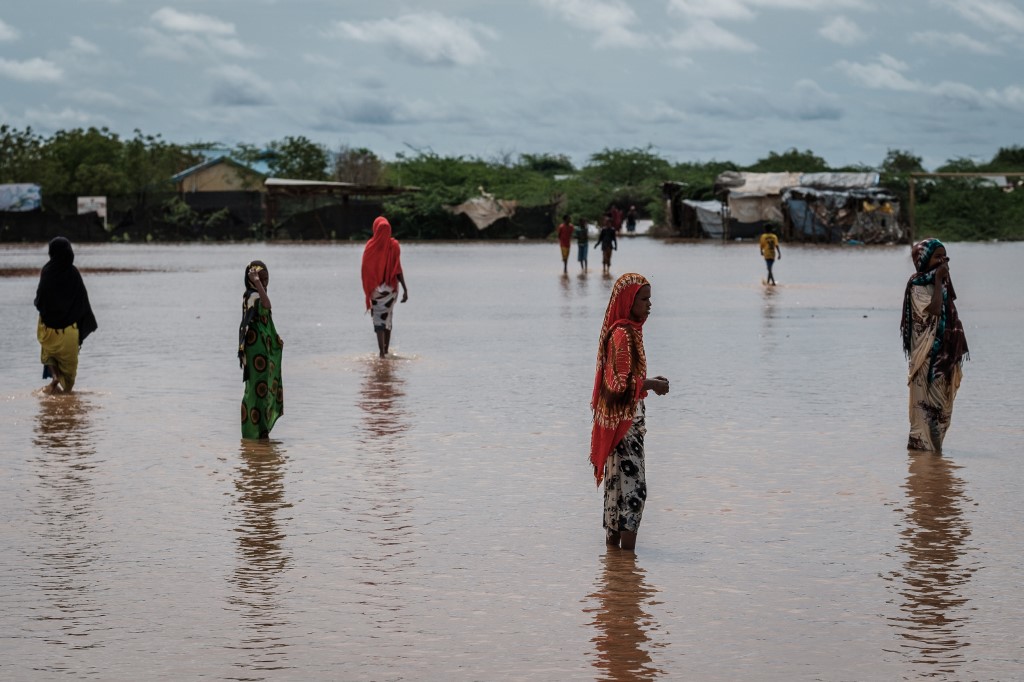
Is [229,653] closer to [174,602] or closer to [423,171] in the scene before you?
[174,602]

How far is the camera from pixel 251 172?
288 feet

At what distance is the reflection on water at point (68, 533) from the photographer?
5.98 metres

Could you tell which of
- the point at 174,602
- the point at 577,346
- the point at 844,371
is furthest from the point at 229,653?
the point at 577,346

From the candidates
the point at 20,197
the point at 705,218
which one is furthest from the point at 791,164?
the point at 20,197

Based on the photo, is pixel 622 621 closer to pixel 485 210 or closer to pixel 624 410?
pixel 624 410

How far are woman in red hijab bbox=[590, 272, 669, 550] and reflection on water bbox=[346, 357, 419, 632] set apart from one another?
0.99 metres

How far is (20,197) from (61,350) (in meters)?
58.3

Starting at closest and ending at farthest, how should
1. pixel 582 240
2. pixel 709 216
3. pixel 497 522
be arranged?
pixel 497 522, pixel 582 240, pixel 709 216

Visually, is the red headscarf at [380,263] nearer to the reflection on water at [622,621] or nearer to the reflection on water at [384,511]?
the reflection on water at [384,511]

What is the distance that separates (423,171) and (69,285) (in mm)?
62186

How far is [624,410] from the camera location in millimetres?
7156

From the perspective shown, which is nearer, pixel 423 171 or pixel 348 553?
pixel 348 553

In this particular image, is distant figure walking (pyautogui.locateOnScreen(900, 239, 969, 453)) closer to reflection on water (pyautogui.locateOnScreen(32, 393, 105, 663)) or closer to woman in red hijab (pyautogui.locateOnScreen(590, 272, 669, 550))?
woman in red hijab (pyautogui.locateOnScreen(590, 272, 669, 550))

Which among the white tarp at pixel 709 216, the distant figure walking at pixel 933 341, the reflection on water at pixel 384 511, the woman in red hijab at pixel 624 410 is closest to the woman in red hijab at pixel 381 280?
the reflection on water at pixel 384 511
